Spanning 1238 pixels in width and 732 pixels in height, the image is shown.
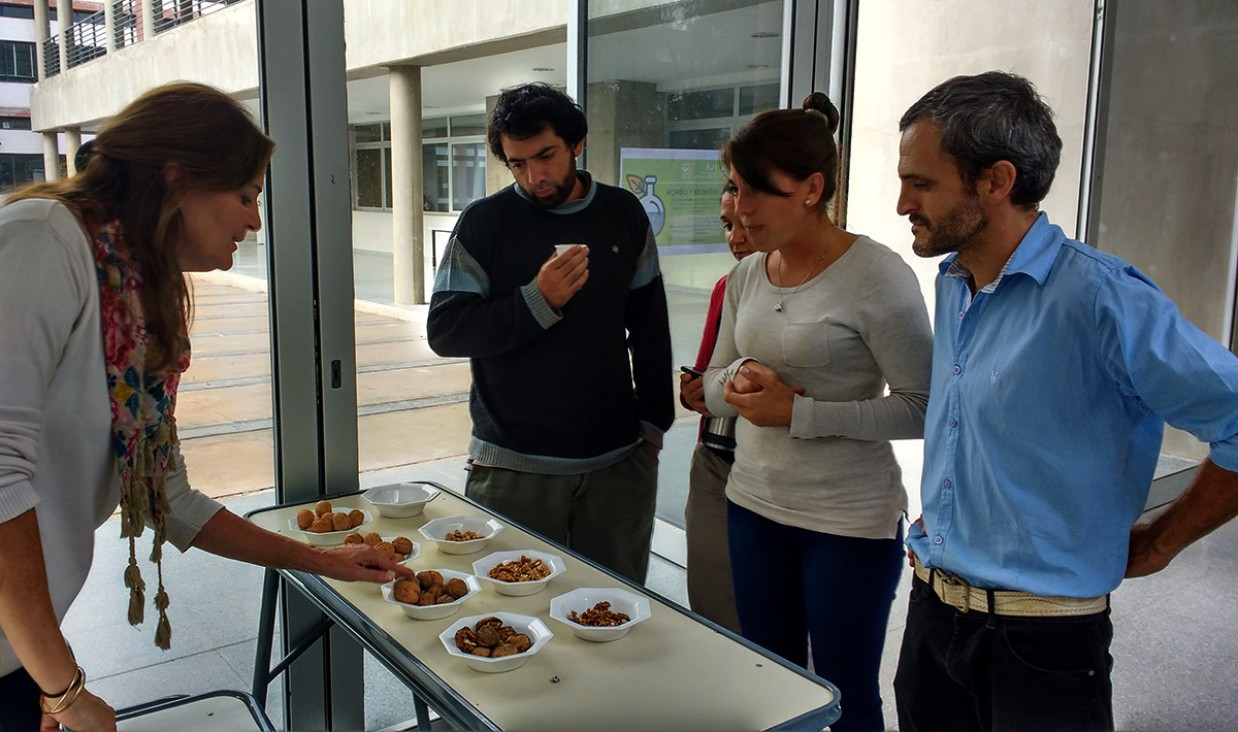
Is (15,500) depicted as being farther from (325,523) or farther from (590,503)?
(590,503)

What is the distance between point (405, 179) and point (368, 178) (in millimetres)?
3726

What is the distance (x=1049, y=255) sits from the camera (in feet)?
4.23

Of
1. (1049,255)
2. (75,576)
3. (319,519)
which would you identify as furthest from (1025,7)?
(75,576)

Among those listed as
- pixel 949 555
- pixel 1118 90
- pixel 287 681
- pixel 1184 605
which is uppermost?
pixel 1118 90

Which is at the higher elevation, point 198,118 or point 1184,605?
point 198,118

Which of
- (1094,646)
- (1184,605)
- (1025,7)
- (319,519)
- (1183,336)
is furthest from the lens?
(1025,7)

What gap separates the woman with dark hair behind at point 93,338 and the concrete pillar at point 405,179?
3.66 metres

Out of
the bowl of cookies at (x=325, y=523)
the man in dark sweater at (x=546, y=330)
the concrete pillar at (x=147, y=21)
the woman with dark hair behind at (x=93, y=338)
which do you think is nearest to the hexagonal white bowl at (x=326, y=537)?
the bowl of cookies at (x=325, y=523)

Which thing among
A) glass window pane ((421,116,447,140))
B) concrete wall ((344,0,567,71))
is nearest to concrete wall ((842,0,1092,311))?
concrete wall ((344,0,567,71))

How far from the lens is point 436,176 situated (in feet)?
30.2

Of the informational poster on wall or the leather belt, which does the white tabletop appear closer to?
the leather belt

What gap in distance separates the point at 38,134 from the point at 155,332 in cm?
108

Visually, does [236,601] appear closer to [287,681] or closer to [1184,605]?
[287,681]

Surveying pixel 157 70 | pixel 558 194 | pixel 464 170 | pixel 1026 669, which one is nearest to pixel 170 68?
pixel 157 70
